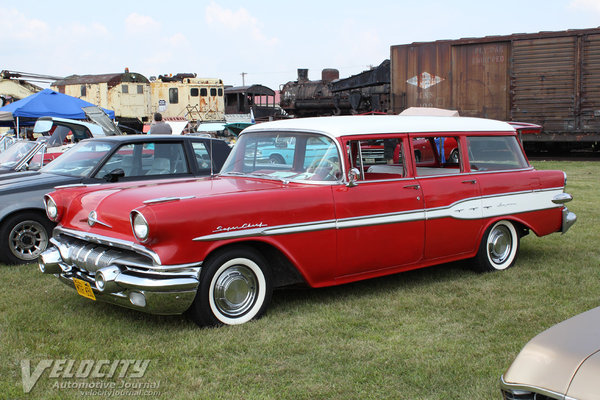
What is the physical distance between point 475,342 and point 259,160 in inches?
92.5

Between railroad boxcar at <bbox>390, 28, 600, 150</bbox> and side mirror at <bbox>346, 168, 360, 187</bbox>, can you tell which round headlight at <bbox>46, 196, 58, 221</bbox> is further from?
railroad boxcar at <bbox>390, 28, 600, 150</bbox>

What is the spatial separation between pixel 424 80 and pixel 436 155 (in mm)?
13970

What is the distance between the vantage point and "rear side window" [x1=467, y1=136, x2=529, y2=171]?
5.93 meters

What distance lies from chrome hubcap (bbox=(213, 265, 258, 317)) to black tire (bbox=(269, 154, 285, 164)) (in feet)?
3.69

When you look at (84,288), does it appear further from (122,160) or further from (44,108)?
Answer: (44,108)

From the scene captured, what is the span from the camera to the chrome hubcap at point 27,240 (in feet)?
20.8

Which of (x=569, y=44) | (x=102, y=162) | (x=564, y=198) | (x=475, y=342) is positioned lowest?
(x=475, y=342)

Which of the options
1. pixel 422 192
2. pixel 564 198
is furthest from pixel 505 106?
pixel 422 192

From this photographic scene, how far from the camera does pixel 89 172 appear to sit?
6.57 metres

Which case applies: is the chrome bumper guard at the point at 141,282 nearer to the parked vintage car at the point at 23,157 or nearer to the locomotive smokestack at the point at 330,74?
the parked vintage car at the point at 23,157

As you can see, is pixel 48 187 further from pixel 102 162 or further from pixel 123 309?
pixel 123 309

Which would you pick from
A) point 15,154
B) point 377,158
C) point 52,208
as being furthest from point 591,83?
point 52,208

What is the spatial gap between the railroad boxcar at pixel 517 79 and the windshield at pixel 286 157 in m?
14.5

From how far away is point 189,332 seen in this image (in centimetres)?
422
